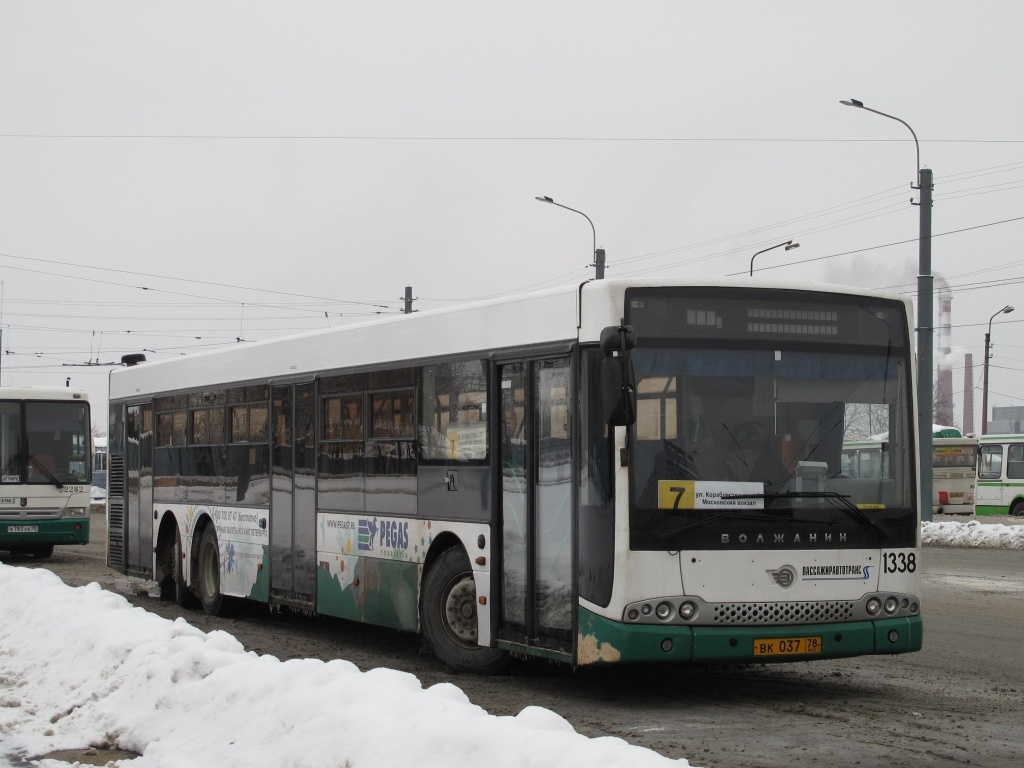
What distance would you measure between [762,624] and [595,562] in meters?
1.17

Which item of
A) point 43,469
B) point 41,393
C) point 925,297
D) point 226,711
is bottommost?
point 226,711

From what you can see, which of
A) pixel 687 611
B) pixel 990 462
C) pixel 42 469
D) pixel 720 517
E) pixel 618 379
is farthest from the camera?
pixel 990 462

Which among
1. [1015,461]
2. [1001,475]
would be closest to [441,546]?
[1015,461]

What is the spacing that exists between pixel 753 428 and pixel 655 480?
76cm

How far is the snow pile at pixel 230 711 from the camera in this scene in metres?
6.64

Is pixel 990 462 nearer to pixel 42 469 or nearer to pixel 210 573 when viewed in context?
pixel 42 469

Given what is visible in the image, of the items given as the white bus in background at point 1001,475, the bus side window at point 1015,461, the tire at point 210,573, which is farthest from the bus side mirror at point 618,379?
the bus side window at point 1015,461

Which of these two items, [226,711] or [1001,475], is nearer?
[226,711]

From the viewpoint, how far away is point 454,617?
1153 centimetres

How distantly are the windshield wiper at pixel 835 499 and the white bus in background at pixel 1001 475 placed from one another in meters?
34.6

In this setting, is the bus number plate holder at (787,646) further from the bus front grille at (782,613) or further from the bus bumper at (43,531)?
the bus bumper at (43,531)

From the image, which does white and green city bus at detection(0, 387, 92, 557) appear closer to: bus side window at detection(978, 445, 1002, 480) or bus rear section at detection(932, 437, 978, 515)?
bus side window at detection(978, 445, 1002, 480)

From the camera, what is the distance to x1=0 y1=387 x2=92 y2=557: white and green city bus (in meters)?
27.1

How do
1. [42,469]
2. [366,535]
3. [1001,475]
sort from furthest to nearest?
1. [1001,475]
2. [42,469]
3. [366,535]
